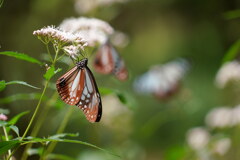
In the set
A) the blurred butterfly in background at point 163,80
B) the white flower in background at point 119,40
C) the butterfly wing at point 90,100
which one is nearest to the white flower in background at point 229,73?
the blurred butterfly in background at point 163,80

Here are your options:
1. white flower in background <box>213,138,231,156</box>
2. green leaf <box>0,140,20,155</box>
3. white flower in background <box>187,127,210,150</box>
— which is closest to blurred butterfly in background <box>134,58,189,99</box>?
white flower in background <box>187,127,210,150</box>

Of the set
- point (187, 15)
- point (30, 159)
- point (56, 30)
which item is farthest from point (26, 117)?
point (187, 15)

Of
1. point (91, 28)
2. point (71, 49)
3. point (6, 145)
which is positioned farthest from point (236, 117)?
point (6, 145)

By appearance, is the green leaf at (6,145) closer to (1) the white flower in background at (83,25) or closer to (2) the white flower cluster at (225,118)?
(1) the white flower in background at (83,25)

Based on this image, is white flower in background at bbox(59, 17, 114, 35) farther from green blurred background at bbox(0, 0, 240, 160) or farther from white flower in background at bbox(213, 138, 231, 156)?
white flower in background at bbox(213, 138, 231, 156)

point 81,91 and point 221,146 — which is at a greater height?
point 221,146

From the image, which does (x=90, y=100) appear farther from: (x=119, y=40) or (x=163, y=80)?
(x=163, y=80)
